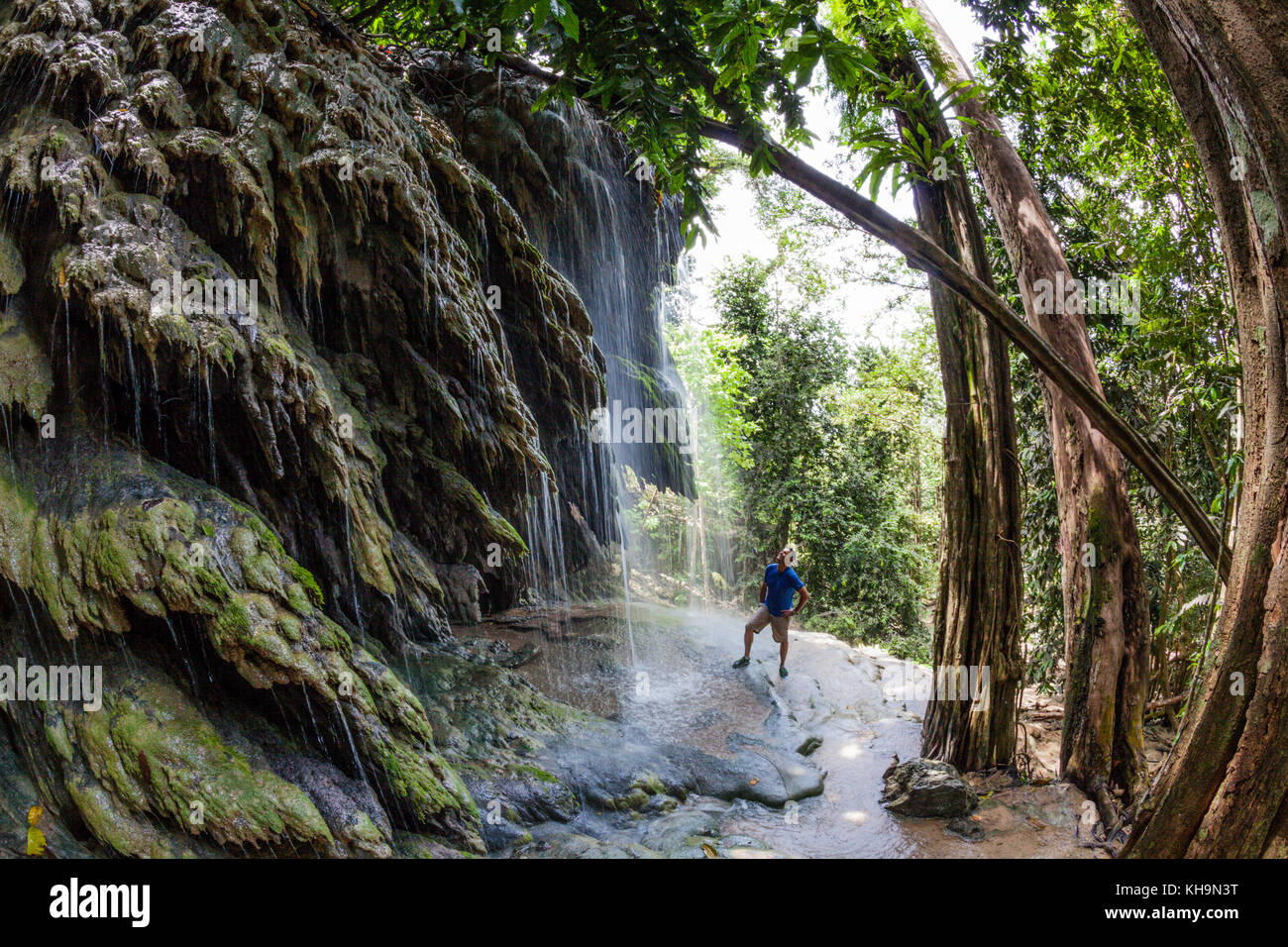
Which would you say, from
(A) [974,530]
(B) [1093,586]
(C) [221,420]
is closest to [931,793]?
(B) [1093,586]

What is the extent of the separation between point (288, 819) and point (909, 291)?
51.3ft

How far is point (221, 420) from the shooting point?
4.57m

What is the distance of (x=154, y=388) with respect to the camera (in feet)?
13.5

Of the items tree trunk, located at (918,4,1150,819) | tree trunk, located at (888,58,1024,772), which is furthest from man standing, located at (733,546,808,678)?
tree trunk, located at (918,4,1150,819)

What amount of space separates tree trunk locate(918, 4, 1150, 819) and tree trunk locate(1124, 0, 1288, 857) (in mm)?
2999

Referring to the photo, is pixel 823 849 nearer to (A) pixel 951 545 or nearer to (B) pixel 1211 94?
(A) pixel 951 545

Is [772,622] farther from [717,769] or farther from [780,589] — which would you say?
[717,769]

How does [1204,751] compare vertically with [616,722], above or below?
above

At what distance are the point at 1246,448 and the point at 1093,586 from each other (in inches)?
122

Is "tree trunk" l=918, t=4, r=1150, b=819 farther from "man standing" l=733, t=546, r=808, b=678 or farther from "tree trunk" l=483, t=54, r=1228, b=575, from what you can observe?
"man standing" l=733, t=546, r=808, b=678

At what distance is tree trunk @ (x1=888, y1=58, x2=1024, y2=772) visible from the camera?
589 centimetres

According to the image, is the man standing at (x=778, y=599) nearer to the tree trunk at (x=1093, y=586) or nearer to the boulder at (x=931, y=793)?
the boulder at (x=931, y=793)

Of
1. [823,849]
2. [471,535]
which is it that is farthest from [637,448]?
[823,849]

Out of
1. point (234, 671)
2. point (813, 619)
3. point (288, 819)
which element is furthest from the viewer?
point (813, 619)
